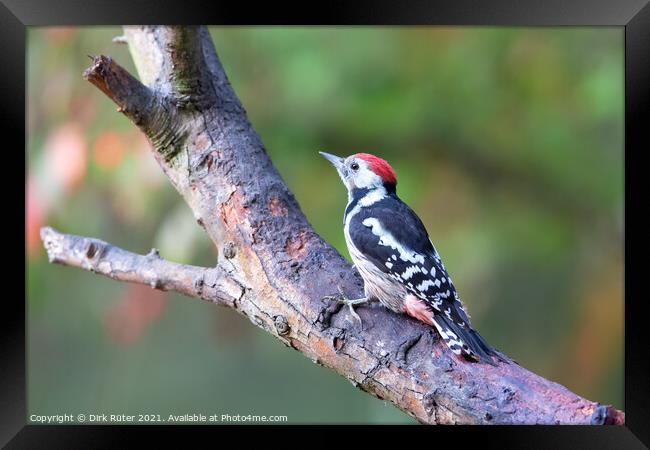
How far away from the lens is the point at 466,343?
2.36 metres

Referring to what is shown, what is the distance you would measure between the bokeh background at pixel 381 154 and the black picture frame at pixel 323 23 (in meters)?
1.10

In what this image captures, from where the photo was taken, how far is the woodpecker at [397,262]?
246 cm

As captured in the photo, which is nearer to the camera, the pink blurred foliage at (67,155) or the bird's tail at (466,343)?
the bird's tail at (466,343)

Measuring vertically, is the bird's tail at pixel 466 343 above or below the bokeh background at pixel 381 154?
below

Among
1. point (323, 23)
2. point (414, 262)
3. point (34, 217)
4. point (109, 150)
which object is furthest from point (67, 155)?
point (414, 262)

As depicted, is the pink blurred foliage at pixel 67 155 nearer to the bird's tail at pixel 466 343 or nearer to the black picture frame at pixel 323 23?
the black picture frame at pixel 323 23

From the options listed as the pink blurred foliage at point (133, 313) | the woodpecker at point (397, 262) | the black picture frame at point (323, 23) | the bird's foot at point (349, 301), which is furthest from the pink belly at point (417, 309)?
the pink blurred foliage at point (133, 313)

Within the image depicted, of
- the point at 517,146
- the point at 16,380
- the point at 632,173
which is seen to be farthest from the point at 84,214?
the point at 632,173

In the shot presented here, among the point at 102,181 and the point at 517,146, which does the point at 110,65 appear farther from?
the point at 517,146

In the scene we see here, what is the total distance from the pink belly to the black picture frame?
415 millimetres

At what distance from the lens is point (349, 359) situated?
243cm

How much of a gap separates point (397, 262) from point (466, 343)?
548 mm

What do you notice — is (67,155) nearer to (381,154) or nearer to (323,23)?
(381,154)

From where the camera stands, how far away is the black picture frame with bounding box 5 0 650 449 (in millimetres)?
2676
